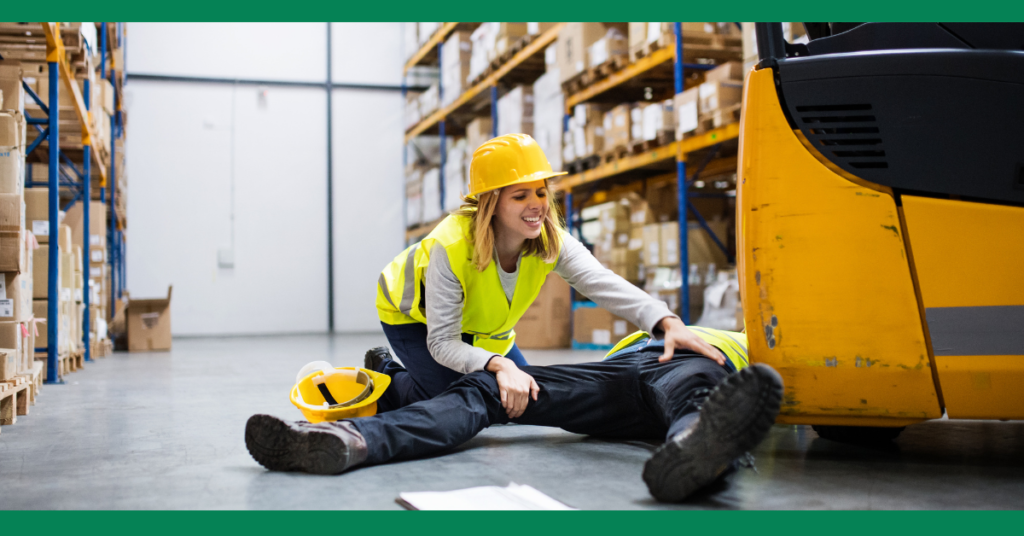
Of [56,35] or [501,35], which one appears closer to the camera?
[56,35]

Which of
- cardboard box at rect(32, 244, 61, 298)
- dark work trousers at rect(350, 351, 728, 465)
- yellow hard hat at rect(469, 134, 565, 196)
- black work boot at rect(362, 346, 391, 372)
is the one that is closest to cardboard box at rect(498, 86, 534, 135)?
cardboard box at rect(32, 244, 61, 298)

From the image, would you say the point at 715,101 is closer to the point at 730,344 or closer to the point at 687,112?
the point at 687,112

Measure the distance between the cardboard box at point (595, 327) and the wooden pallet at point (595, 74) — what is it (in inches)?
85.9

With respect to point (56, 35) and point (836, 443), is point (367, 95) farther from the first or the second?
point (836, 443)

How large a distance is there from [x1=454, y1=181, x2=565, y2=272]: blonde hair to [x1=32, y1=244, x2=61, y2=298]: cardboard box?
13.5 ft

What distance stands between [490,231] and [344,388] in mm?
884

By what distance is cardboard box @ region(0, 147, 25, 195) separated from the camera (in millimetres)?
4352

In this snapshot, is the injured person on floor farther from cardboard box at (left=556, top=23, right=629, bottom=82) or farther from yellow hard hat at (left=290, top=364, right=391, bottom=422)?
cardboard box at (left=556, top=23, right=629, bottom=82)

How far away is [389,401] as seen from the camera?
122 inches

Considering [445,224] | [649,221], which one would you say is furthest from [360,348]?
[445,224]

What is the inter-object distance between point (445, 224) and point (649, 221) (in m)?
4.94

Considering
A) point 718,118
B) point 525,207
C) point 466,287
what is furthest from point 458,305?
point 718,118

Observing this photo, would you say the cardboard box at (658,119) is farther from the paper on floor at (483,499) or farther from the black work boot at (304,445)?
the paper on floor at (483,499)

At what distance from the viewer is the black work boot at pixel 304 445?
6.95ft
